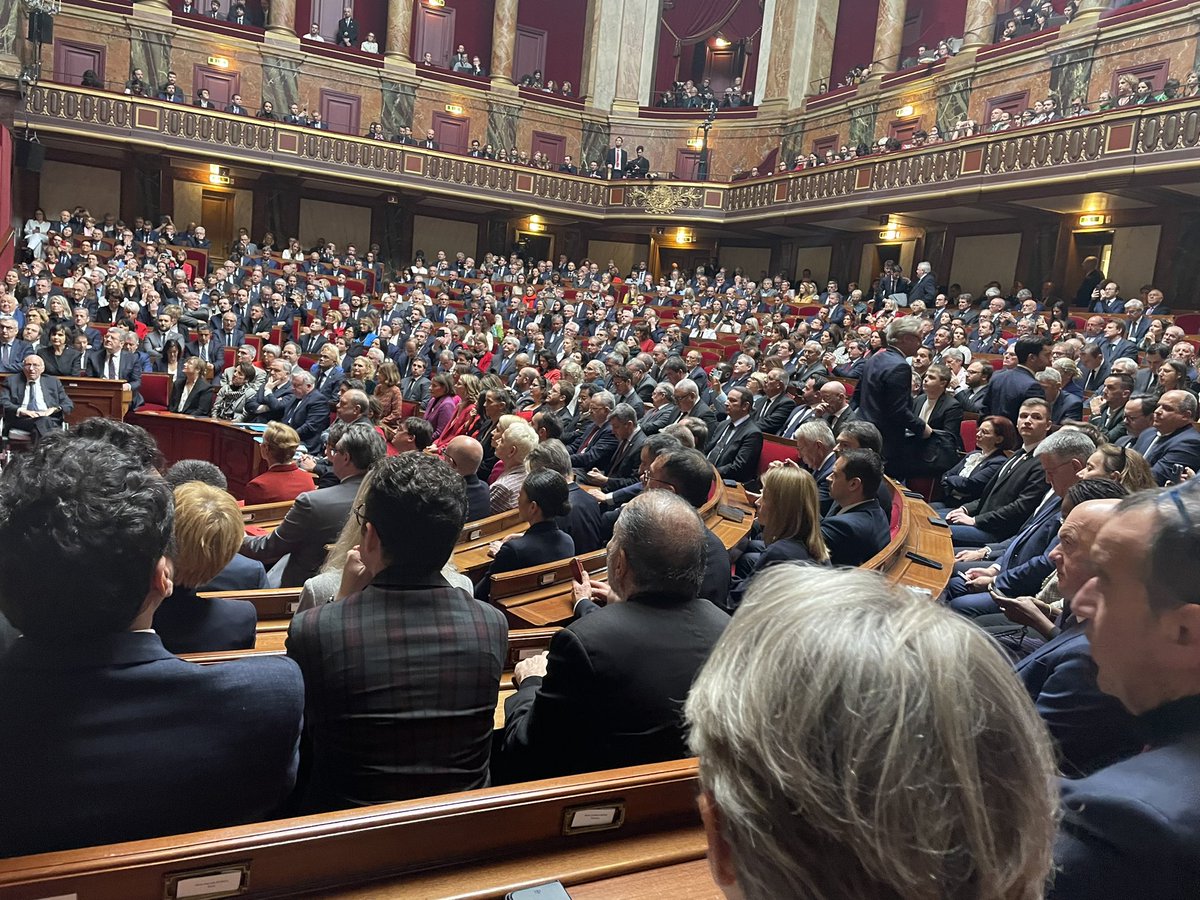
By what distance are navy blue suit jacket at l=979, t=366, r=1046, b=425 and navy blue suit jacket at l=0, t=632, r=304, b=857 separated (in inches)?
204

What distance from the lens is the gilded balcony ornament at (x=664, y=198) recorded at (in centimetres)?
1862

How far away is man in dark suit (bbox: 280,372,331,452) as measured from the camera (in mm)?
7020

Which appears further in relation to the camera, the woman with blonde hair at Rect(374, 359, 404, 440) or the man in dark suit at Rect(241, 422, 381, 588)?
the woman with blonde hair at Rect(374, 359, 404, 440)

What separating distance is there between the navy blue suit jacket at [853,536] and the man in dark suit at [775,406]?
3034 mm

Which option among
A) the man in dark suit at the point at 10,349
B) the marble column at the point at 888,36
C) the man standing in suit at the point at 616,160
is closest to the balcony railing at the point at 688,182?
the man standing in suit at the point at 616,160

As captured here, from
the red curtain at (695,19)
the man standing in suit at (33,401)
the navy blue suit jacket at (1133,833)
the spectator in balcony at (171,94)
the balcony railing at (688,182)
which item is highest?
the red curtain at (695,19)

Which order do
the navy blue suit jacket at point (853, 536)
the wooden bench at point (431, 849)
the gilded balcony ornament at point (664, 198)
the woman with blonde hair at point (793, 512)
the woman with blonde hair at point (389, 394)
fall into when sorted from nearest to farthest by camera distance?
the wooden bench at point (431, 849), the woman with blonde hair at point (793, 512), the navy blue suit jacket at point (853, 536), the woman with blonde hair at point (389, 394), the gilded balcony ornament at point (664, 198)

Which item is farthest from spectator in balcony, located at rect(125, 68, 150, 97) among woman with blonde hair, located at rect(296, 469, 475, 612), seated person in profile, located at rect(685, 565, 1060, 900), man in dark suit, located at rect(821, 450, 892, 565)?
seated person in profile, located at rect(685, 565, 1060, 900)

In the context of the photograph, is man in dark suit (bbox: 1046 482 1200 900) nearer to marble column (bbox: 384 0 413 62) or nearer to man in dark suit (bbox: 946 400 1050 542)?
man in dark suit (bbox: 946 400 1050 542)

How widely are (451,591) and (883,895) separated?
1.22 metres

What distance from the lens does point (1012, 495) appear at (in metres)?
4.40

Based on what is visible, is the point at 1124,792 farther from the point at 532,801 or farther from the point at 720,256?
the point at 720,256

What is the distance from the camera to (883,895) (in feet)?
1.95

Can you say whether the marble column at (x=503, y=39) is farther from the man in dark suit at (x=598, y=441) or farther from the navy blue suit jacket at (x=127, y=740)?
the navy blue suit jacket at (x=127, y=740)
